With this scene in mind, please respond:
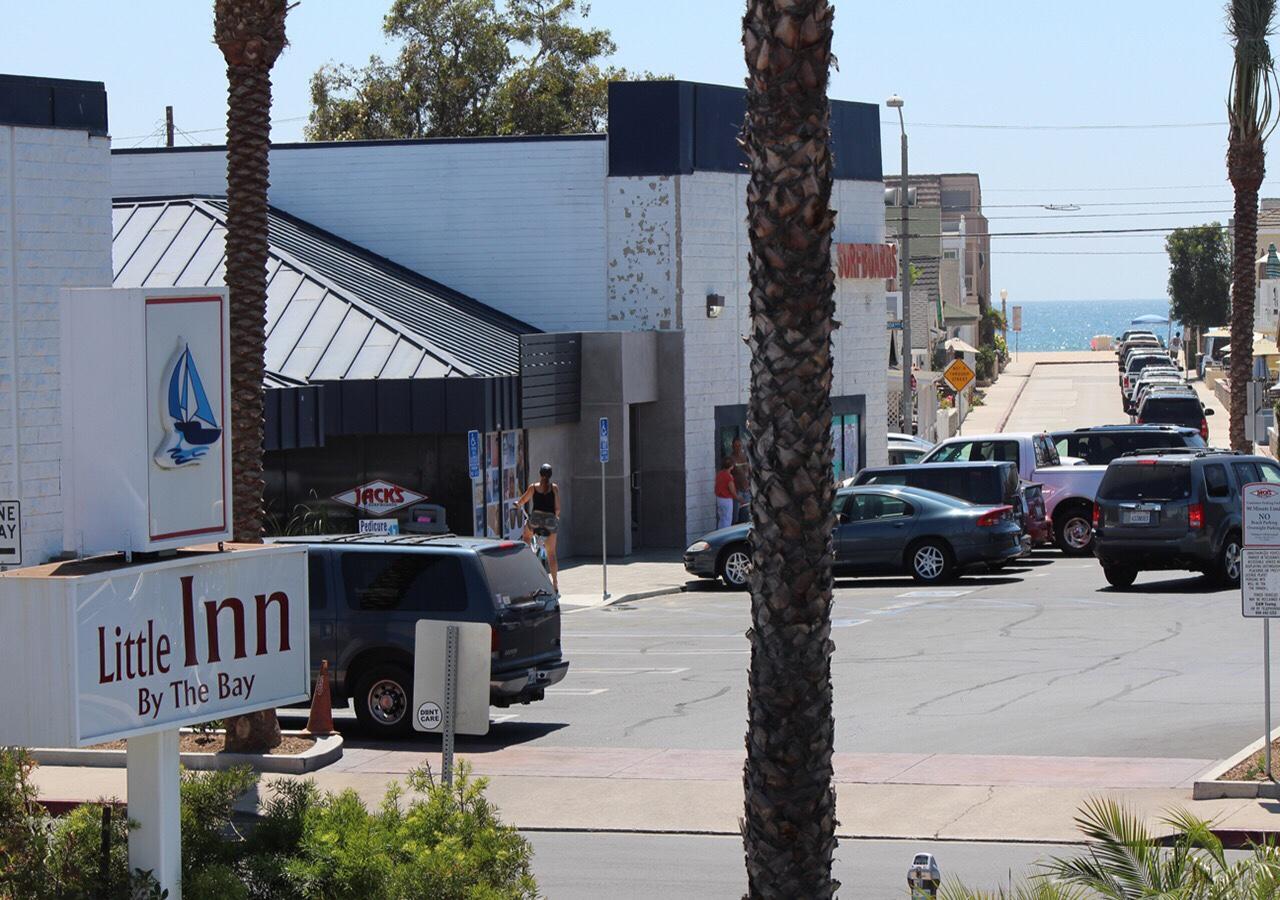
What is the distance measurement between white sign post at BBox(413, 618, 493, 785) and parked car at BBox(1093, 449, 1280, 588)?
1507 centimetres

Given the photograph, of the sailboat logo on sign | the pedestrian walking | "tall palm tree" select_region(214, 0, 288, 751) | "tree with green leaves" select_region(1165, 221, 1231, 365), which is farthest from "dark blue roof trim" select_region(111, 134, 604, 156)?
"tree with green leaves" select_region(1165, 221, 1231, 365)

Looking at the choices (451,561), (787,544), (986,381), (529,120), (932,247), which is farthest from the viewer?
(986,381)

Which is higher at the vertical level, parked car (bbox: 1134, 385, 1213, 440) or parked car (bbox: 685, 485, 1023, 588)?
parked car (bbox: 1134, 385, 1213, 440)

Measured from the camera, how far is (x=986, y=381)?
284ft

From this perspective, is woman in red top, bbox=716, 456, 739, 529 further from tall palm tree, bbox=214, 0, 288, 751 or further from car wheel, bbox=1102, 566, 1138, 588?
tall palm tree, bbox=214, 0, 288, 751

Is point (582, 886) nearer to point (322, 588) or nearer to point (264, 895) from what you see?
point (264, 895)

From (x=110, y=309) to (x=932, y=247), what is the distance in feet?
244

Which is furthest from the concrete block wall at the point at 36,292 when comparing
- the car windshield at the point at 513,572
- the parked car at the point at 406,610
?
the car windshield at the point at 513,572

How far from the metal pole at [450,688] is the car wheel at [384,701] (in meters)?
5.01

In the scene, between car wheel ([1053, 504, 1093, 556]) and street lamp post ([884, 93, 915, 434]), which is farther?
street lamp post ([884, 93, 915, 434])

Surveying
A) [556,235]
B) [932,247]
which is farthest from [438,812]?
[932,247]

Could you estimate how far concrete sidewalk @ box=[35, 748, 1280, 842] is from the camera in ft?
41.5

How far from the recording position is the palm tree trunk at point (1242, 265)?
36.2m

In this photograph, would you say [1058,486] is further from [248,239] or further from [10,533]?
[10,533]
